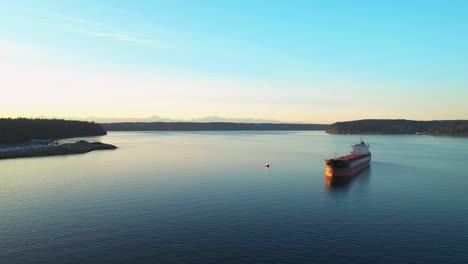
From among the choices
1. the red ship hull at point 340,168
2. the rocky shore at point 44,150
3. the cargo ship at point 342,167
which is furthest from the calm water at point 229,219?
the rocky shore at point 44,150

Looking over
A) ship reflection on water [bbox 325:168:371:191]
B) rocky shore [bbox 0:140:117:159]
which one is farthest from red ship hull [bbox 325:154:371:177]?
rocky shore [bbox 0:140:117:159]

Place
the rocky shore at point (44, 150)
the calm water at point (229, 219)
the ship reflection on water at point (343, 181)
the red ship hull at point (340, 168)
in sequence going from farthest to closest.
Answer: the rocky shore at point (44, 150) → the red ship hull at point (340, 168) → the ship reflection on water at point (343, 181) → the calm water at point (229, 219)

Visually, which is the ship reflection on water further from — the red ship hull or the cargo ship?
the cargo ship

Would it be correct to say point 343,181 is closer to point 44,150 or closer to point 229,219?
point 229,219

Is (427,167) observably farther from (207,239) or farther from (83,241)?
(83,241)

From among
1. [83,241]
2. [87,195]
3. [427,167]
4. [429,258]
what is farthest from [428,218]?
[427,167]

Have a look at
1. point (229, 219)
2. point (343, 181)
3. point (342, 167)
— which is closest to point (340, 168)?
point (342, 167)

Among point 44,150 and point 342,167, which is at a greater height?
point 44,150

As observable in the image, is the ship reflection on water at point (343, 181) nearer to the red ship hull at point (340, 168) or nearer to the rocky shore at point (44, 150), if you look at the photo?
the red ship hull at point (340, 168)
